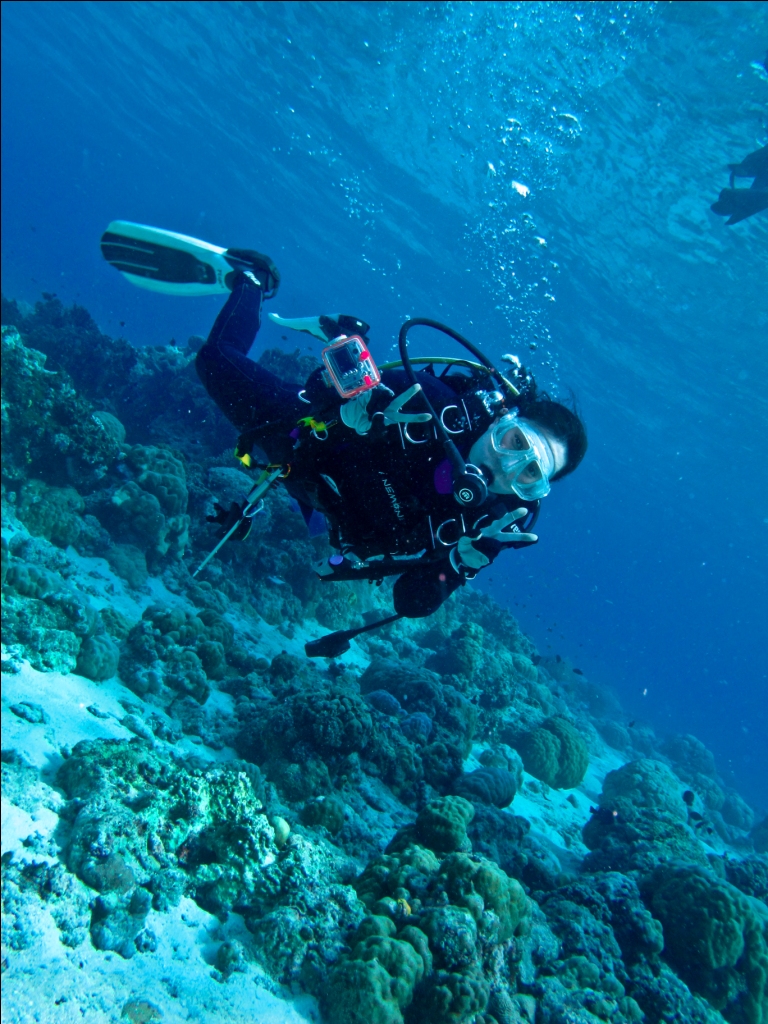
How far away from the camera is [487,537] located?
3682mm

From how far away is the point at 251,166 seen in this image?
36.3m

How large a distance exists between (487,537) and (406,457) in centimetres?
79

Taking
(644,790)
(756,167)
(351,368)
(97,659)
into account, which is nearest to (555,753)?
(644,790)

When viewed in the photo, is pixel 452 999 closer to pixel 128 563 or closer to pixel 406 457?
pixel 406 457

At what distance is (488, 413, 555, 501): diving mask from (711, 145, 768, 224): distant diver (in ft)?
43.6

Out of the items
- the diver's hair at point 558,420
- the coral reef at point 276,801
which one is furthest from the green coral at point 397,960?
the diver's hair at point 558,420

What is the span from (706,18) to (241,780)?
17.2 m

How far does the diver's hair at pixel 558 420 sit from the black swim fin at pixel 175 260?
10.6 feet

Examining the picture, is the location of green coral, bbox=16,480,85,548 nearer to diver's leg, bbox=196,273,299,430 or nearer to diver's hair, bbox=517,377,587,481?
diver's leg, bbox=196,273,299,430

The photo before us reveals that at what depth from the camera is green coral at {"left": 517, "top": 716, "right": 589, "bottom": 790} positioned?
1148 cm

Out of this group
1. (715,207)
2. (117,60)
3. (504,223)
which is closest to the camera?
(715,207)

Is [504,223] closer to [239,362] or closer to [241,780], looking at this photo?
[239,362]

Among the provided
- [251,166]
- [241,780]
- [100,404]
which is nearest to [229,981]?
[241,780]

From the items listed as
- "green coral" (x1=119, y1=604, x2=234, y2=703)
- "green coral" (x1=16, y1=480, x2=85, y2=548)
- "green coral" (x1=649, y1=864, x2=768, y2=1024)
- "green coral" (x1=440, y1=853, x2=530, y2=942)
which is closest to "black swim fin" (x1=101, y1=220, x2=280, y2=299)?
"green coral" (x1=16, y1=480, x2=85, y2=548)
